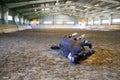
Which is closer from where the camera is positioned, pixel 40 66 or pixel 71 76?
pixel 71 76

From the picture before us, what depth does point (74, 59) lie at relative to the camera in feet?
14.0

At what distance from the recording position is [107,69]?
380 cm

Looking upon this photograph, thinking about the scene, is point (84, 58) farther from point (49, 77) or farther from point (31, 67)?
point (49, 77)

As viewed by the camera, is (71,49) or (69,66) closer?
(69,66)

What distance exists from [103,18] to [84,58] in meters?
40.7

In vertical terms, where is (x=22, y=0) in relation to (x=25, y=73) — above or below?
above

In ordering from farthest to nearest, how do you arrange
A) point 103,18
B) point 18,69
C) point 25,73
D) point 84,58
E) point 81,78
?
point 103,18
point 84,58
point 18,69
point 25,73
point 81,78

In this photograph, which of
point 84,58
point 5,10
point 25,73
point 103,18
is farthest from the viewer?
point 103,18

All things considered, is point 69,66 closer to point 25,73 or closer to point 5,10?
point 25,73

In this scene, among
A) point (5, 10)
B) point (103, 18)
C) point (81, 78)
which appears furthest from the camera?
point (103, 18)

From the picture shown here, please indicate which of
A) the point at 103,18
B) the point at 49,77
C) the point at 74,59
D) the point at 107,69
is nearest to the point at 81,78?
the point at 49,77

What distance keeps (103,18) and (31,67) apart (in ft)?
137

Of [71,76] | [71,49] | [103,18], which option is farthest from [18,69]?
[103,18]

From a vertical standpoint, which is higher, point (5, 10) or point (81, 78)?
point (5, 10)
